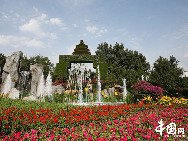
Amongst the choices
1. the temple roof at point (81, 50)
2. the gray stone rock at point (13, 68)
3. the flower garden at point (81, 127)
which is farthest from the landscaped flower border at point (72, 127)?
the temple roof at point (81, 50)

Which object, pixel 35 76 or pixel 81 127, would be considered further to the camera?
pixel 35 76

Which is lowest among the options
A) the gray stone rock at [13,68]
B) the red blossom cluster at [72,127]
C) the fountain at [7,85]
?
the red blossom cluster at [72,127]

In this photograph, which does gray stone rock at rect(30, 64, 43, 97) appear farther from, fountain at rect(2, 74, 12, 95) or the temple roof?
the temple roof

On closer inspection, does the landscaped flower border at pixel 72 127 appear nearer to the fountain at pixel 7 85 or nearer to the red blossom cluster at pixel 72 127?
the red blossom cluster at pixel 72 127

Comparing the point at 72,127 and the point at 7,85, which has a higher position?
the point at 7,85

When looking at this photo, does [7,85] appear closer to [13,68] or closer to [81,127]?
[13,68]

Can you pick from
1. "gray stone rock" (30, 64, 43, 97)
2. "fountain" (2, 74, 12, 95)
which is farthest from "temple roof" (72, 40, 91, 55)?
"fountain" (2, 74, 12, 95)

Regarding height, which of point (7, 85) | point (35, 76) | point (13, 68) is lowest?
point (7, 85)

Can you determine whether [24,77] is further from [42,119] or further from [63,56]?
[42,119]

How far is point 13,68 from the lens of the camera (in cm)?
1483

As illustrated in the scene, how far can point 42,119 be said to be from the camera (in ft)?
15.6

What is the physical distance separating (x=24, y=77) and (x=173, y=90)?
1505 centimetres

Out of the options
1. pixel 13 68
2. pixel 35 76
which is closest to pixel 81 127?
pixel 35 76

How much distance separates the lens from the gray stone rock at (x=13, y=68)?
48.0 feet
